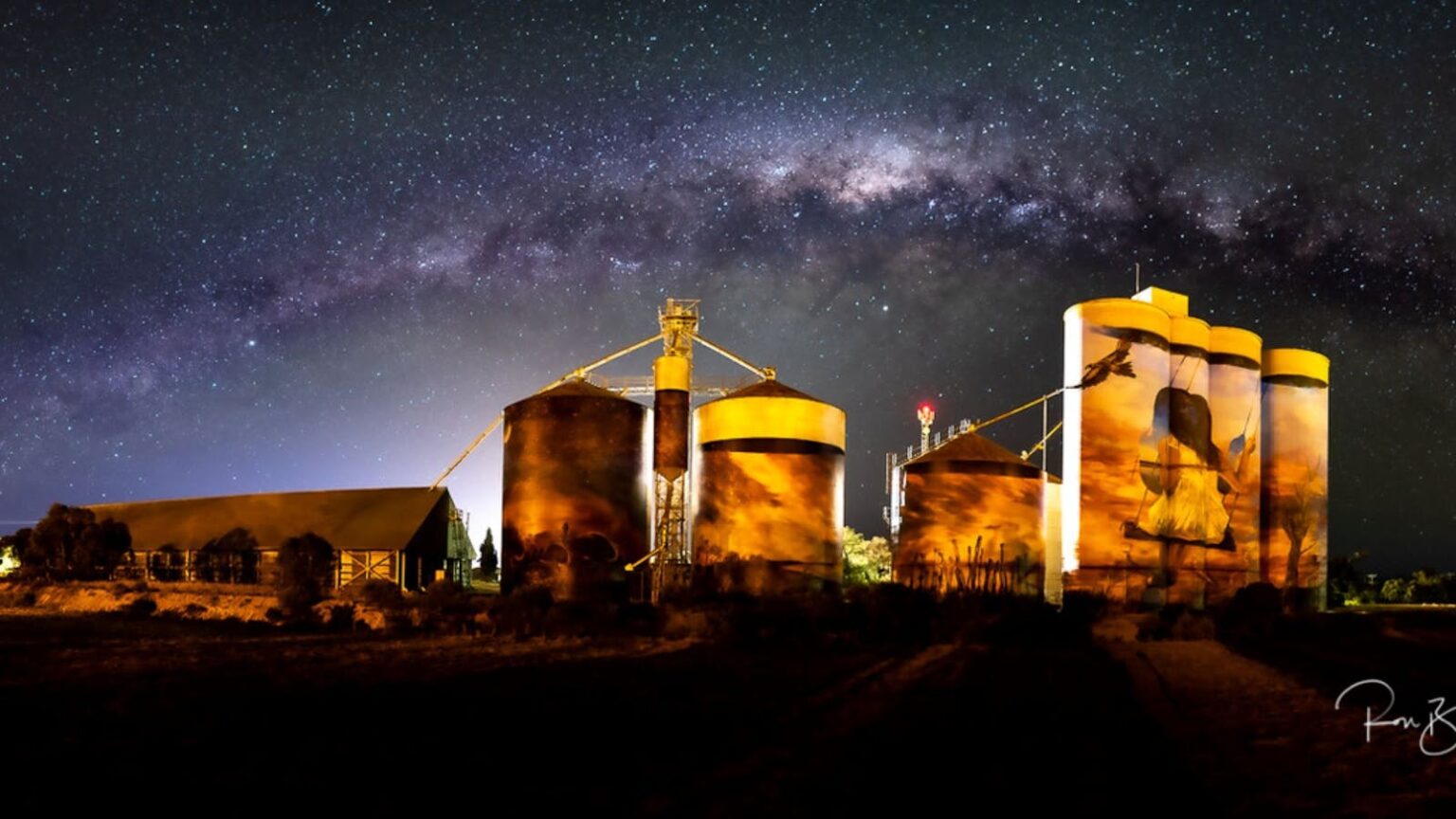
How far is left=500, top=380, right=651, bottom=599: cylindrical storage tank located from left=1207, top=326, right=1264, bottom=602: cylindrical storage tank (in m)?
26.5

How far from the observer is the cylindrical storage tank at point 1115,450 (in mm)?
52188

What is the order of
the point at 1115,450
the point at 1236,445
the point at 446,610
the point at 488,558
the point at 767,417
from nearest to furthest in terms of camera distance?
1. the point at 446,610
2. the point at 767,417
3. the point at 1115,450
4. the point at 1236,445
5. the point at 488,558

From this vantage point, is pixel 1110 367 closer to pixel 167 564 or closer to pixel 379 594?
pixel 379 594

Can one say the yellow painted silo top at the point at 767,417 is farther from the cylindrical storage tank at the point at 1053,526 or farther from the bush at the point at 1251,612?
the bush at the point at 1251,612

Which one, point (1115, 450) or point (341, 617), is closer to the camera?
point (341, 617)

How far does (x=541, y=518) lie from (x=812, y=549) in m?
11.7

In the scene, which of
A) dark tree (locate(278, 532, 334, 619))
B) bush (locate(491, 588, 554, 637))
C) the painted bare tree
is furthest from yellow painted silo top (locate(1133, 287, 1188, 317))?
dark tree (locate(278, 532, 334, 619))

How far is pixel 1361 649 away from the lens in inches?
1506

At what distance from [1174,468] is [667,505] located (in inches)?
899

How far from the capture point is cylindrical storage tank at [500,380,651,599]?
51625 millimetres

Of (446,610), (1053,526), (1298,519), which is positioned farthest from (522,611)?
(1298,519)
